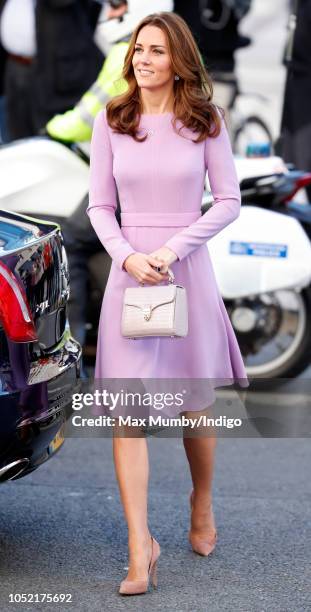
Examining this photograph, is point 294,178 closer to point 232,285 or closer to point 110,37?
point 232,285

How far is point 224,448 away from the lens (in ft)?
20.5

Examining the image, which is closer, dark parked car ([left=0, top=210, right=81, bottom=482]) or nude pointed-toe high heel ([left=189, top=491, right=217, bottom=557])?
dark parked car ([left=0, top=210, right=81, bottom=482])

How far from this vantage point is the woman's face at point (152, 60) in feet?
14.1

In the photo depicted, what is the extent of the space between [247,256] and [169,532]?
227cm

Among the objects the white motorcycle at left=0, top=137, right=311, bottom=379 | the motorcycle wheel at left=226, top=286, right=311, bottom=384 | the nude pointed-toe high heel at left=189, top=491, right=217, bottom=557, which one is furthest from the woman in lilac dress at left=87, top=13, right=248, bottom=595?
the motorcycle wheel at left=226, top=286, right=311, bottom=384

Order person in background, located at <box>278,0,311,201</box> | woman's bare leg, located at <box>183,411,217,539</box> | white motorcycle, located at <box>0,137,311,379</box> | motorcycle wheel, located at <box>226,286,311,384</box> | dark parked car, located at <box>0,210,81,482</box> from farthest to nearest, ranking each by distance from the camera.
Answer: person in background, located at <box>278,0,311,201</box> → motorcycle wheel, located at <box>226,286,311,384</box> → white motorcycle, located at <box>0,137,311,379</box> → woman's bare leg, located at <box>183,411,217,539</box> → dark parked car, located at <box>0,210,81,482</box>

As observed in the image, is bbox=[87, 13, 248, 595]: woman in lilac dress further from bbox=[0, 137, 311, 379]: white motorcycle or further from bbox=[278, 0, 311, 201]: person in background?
bbox=[278, 0, 311, 201]: person in background

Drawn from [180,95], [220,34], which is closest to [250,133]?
[220,34]

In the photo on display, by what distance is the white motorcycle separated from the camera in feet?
22.1

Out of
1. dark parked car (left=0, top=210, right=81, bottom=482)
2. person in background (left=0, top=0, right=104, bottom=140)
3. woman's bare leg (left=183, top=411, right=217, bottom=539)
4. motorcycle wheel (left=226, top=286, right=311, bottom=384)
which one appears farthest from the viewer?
person in background (left=0, top=0, right=104, bottom=140)

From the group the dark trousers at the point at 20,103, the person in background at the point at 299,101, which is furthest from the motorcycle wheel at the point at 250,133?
the dark trousers at the point at 20,103

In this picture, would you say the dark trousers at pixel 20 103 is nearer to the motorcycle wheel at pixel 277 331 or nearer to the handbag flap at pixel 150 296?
the motorcycle wheel at pixel 277 331

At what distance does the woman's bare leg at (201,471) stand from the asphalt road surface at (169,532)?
0.35 feet

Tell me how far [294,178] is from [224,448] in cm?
166
